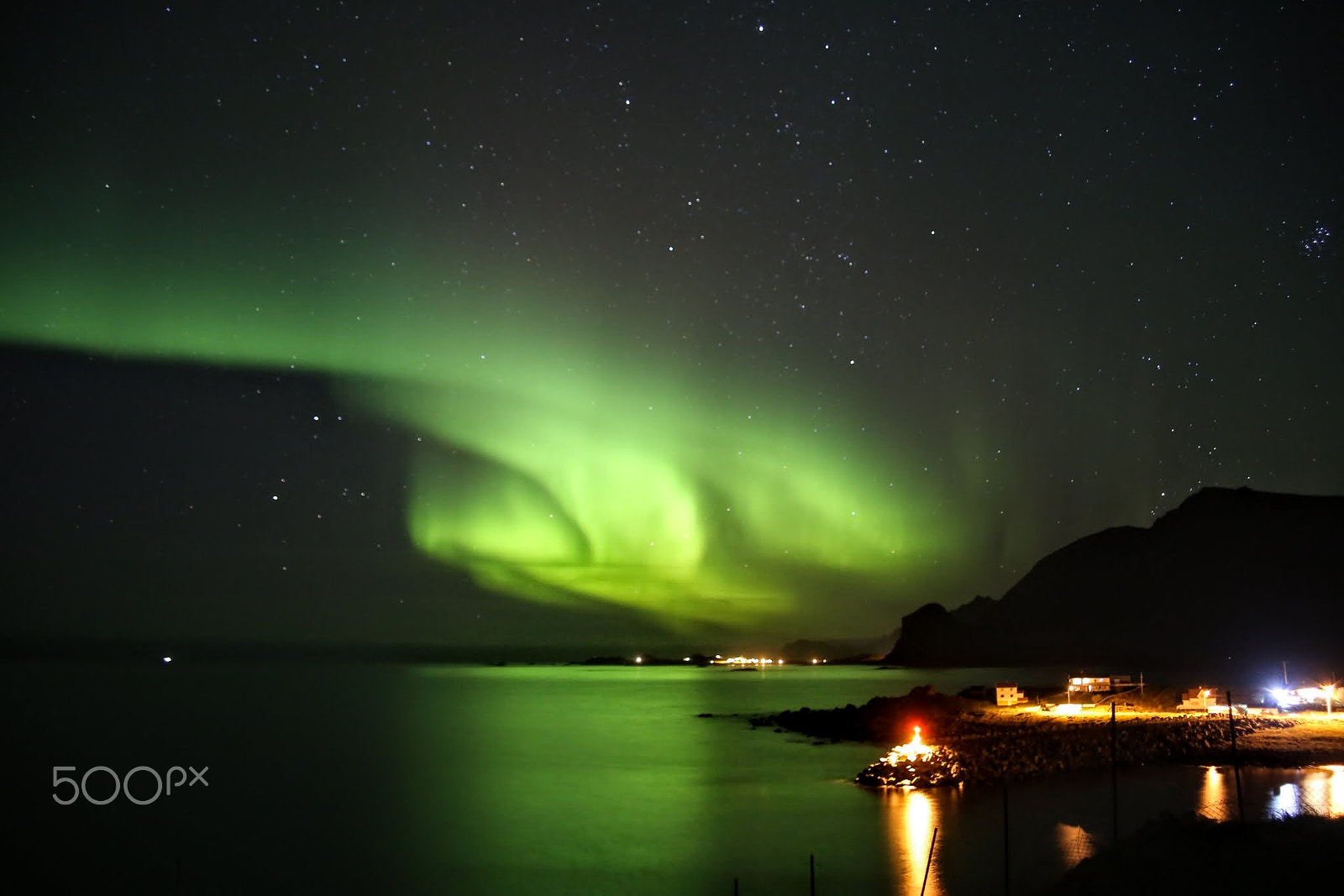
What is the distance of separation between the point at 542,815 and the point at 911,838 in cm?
1220

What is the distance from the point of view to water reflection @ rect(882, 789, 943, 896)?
18788 millimetres

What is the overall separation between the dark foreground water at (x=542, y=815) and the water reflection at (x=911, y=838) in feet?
0.29

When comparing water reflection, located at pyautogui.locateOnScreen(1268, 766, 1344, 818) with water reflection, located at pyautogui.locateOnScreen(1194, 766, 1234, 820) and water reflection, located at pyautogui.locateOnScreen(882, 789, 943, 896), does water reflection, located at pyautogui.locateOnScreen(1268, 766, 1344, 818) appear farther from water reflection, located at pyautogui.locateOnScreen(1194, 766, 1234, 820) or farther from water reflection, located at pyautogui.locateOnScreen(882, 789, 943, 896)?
water reflection, located at pyautogui.locateOnScreen(882, 789, 943, 896)

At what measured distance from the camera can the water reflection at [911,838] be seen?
1879cm

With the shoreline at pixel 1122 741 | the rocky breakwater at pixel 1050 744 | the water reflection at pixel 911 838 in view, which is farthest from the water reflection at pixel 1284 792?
the water reflection at pixel 911 838

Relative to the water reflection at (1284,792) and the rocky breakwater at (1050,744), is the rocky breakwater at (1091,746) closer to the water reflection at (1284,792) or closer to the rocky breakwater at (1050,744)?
the rocky breakwater at (1050,744)

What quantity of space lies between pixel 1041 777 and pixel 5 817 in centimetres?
3034

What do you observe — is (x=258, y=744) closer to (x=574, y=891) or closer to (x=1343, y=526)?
(x=574, y=891)

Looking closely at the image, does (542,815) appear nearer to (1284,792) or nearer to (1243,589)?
(1284,792)

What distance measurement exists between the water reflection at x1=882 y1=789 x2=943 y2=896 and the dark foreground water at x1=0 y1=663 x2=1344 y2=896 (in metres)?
0.09

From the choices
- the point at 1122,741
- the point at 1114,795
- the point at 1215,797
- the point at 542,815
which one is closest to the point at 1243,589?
the point at 1122,741

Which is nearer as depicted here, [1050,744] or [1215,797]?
[1215,797]

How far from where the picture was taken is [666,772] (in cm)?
3975

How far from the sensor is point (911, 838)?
22.7m
